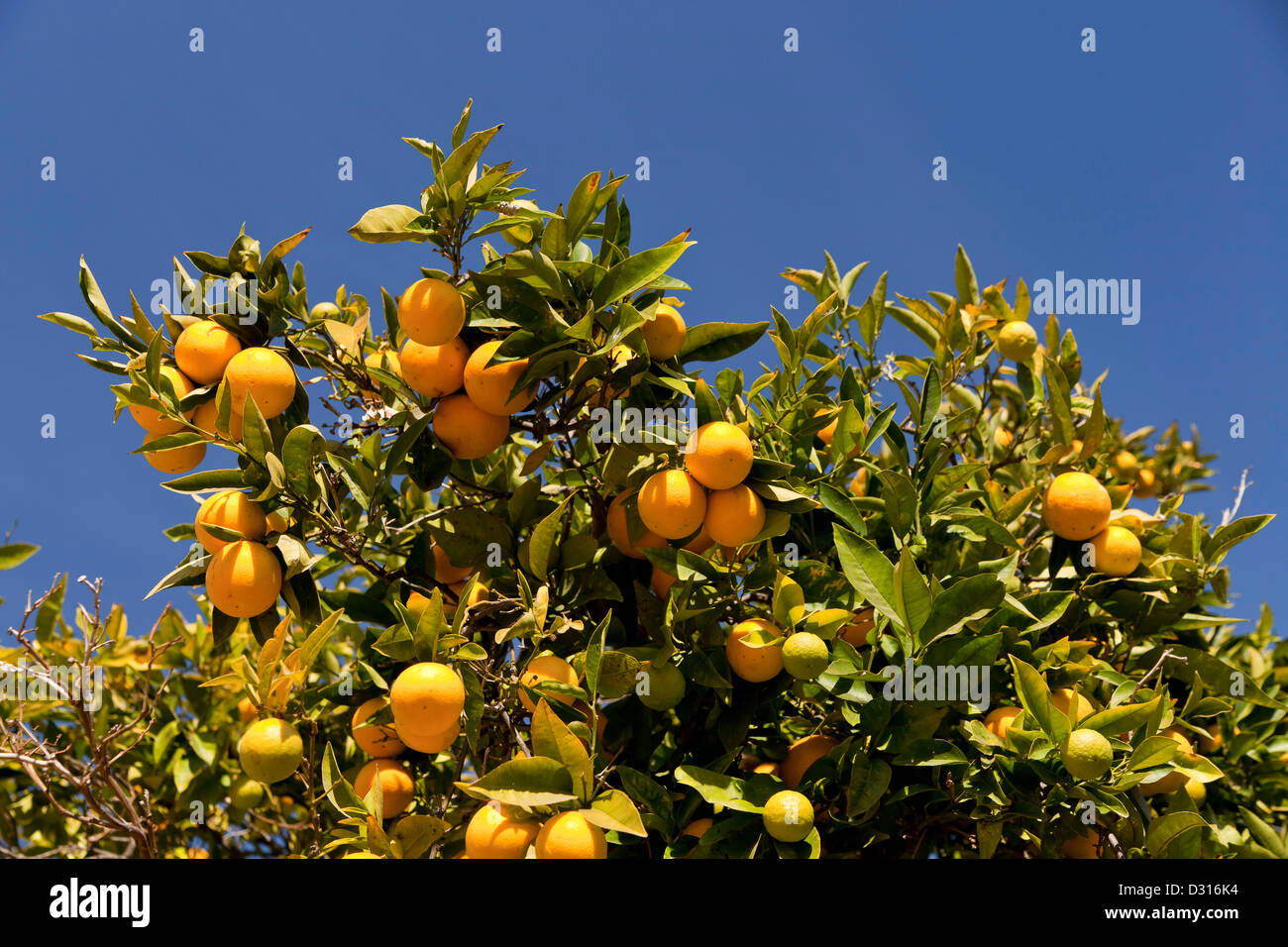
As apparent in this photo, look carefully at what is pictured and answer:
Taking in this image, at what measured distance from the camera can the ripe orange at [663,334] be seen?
2.19 meters

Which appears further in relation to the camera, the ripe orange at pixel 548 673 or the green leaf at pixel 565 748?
the ripe orange at pixel 548 673

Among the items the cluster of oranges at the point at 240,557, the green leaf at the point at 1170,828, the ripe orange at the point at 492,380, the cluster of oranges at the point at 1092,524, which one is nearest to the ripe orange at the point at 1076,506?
the cluster of oranges at the point at 1092,524

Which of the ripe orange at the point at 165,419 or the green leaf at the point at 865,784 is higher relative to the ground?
the ripe orange at the point at 165,419

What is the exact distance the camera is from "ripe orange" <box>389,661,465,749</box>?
1.76 metres

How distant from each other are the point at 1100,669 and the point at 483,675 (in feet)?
4.72

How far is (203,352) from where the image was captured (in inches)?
84.4

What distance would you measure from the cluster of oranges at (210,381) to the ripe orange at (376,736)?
739 mm

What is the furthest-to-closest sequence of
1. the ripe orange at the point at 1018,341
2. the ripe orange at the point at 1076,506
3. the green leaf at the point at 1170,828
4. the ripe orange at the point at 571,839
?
1. the ripe orange at the point at 1018,341
2. the ripe orange at the point at 1076,506
3. the green leaf at the point at 1170,828
4. the ripe orange at the point at 571,839

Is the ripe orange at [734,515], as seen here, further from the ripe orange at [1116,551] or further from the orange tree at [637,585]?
the ripe orange at [1116,551]

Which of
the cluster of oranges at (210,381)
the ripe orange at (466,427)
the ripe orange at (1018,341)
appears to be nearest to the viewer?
the cluster of oranges at (210,381)

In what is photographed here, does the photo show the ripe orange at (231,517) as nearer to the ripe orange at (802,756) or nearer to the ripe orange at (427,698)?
the ripe orange at (427,698)

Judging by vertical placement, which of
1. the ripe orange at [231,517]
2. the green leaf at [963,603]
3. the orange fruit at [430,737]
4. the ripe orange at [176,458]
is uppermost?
the ripe orange at [176,458]

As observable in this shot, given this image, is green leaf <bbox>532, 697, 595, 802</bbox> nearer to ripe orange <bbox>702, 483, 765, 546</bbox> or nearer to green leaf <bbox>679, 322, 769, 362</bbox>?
ripe orange <bbox>702, 483, 765, 546</bbox>
